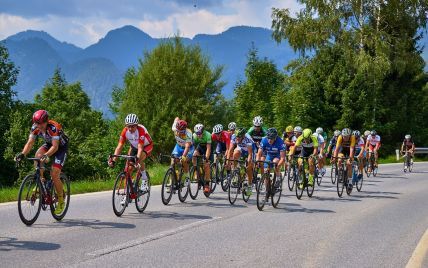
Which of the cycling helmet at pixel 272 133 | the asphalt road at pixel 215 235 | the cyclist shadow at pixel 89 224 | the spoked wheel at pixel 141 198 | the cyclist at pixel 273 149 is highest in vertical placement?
the cycling helmet at pixel 272 133

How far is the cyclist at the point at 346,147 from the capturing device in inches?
596

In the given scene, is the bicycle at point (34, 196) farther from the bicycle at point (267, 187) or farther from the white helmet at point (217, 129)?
the white helmet at point (217, 129)

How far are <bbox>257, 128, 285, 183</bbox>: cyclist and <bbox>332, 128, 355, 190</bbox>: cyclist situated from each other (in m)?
3.36

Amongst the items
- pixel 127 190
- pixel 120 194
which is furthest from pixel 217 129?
pixel 120 194

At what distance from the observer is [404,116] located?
134 ft

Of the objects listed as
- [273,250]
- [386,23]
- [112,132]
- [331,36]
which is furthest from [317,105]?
[273,250]

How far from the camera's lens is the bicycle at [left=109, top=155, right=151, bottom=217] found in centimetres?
981

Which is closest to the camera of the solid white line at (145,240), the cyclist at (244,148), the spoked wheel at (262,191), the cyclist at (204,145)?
the solid white line at (145,240)

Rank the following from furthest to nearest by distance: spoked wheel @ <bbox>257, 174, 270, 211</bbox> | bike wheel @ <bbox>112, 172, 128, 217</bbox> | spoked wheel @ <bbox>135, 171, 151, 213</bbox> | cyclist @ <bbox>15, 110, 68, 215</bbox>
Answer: spoked wheel @ <bbox>257, 174, 270, 211</bbox> < spoked wheel @ <bbox>135, 171, 151, 213</bbox> < bike wheel @ <bbox>112, 172, 128, 217</bbox> < cyclist @ <bbox>15, 110, 68, 215</bbox>

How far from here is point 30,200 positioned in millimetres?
8508

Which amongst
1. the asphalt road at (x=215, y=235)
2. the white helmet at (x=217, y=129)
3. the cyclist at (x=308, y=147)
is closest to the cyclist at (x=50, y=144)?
the asphalt road at (x=215, y=235)

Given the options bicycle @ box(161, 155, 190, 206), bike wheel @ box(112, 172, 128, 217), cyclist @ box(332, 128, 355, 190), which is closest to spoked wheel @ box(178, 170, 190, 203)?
bicycle @ box(161, 155, 190, 206)

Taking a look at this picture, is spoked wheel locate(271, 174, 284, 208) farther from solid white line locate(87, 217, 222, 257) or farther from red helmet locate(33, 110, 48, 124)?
red helmet locate(33, 110, 48, 124)

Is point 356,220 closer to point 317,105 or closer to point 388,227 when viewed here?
point 388,227
